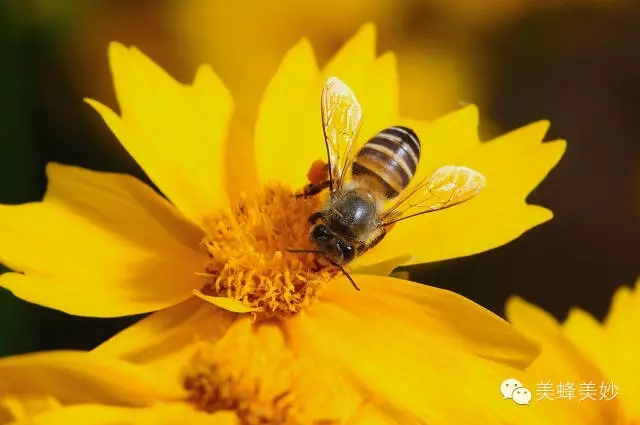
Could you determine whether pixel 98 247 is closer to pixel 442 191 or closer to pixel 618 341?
pixel 442 191

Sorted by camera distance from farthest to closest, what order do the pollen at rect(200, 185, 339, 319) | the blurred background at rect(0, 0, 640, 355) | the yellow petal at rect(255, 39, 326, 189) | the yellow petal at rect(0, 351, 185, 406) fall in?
the blurred background at rect(0, 0, 640, 355), the yellow petal at rect(255, 39, 326, 189), the pollen at rect(200, 185, 339, 319), the yellow petal at rect(0, 351, 185, 406)

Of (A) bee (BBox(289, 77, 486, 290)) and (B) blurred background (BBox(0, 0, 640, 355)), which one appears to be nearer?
(A) bee (BBox(289, 77, 486, 290))

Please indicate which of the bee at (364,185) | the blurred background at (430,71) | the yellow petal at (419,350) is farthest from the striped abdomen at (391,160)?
the blurred background at (430,71)

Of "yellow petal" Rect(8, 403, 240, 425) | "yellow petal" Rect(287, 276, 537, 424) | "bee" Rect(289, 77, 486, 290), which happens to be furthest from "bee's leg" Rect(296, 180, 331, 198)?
"yellow petal" Rect(8, 403, 240, 425)

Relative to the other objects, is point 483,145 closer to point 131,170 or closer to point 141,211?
point 141,211

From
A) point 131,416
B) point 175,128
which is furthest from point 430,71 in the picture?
point 131,416

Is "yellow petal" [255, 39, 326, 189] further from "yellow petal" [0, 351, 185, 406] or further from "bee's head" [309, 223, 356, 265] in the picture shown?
"yellow petal" [0, 351, 185, 406]

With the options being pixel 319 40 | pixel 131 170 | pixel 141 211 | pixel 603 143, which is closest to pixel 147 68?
pixel 141 211
